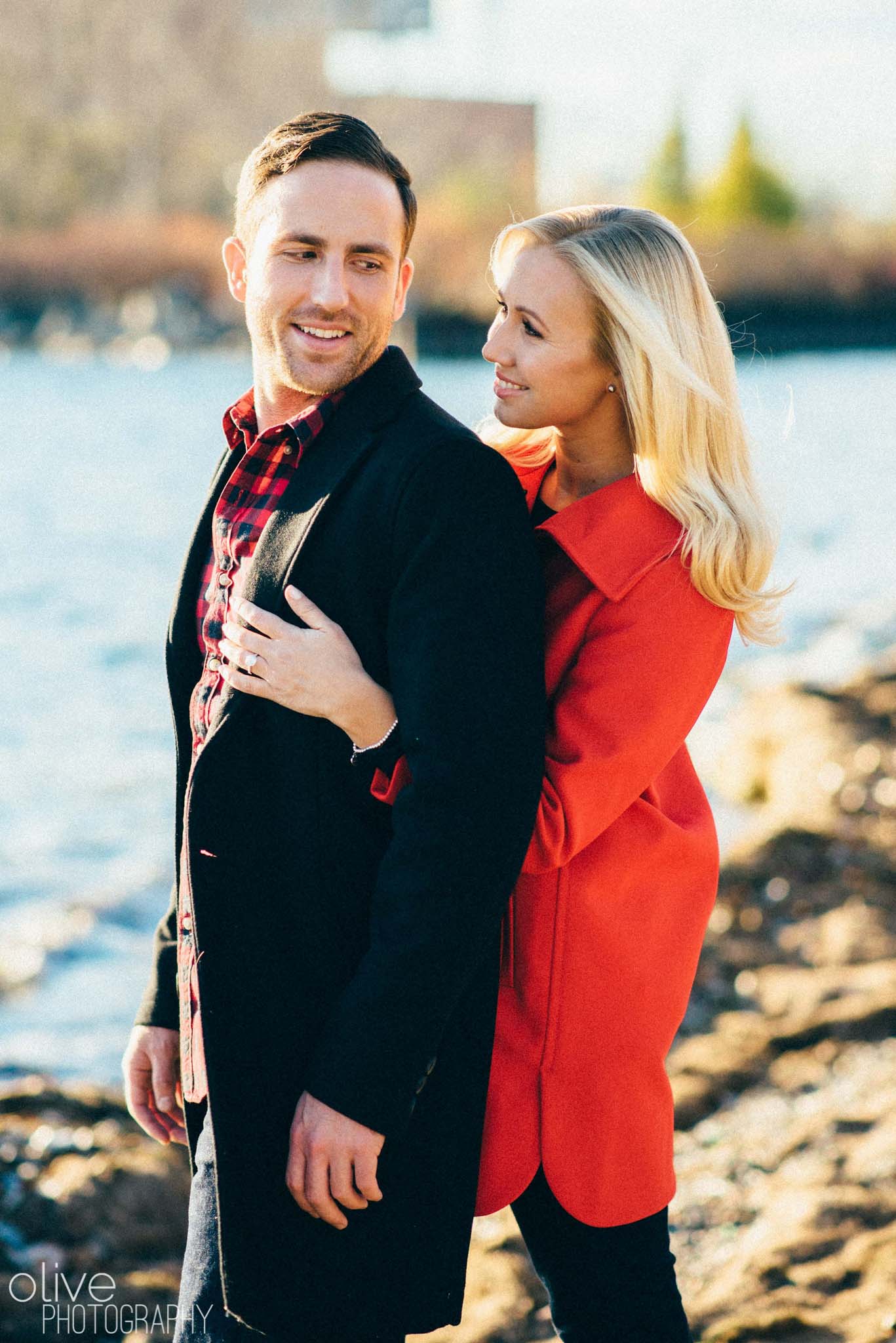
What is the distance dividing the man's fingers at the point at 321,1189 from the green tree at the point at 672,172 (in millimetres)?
62570

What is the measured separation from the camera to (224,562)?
2.03m

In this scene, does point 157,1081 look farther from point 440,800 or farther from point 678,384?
point 678,384

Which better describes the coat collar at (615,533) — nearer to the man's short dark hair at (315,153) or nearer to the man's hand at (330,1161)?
the man's short dark hair at (315,153)

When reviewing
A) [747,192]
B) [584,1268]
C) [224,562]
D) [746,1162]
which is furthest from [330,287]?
[747,192]

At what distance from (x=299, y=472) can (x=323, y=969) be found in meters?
0.67

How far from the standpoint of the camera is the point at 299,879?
5.96 feet

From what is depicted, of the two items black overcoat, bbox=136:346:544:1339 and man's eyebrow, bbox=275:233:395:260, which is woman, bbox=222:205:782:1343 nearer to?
black overcoat, bbox=136:346:544:1339

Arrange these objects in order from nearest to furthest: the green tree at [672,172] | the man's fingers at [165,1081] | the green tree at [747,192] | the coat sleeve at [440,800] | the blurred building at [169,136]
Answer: the coat sleeve at [440,800], the man's fingers at [165,1081], the blurred building at [169,136], the green tree at [747,192], the green tree at [672,172]

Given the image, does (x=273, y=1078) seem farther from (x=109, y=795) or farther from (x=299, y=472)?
(x=109, y=795)

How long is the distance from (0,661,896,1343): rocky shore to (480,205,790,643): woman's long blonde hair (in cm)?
166

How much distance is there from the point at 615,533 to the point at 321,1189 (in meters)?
0.95

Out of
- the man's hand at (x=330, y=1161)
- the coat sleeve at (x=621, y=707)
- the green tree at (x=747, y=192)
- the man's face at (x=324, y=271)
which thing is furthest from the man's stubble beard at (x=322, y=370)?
the green tree at (x=747, y=192)

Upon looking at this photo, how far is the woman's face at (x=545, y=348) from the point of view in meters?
2.01

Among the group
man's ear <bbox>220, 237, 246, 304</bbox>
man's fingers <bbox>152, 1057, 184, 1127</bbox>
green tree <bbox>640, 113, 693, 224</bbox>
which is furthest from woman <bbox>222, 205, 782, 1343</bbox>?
green tree <bbox>640, 113, 693, 224</bbox>
